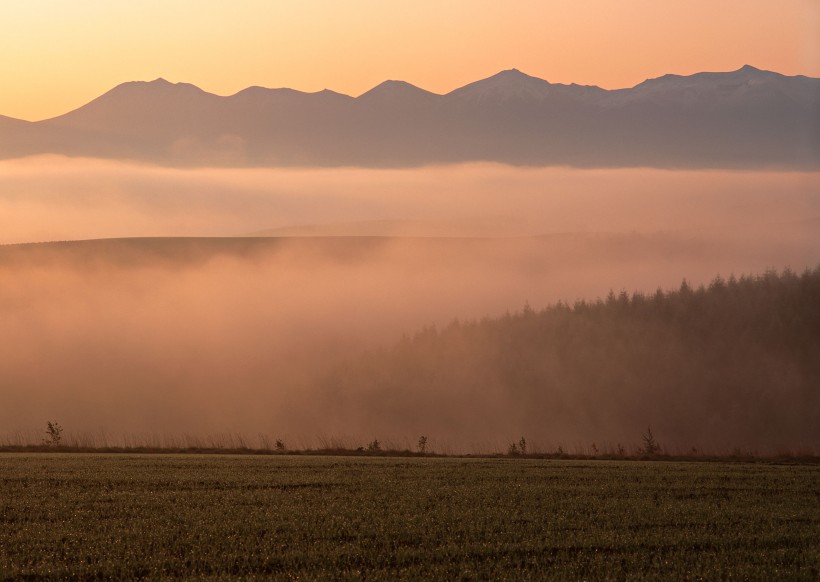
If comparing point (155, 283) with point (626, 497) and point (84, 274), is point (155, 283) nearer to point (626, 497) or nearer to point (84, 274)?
point (84, 274)

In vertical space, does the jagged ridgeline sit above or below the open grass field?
above

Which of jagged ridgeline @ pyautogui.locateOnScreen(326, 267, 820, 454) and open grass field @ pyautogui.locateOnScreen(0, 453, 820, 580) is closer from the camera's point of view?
open grass field @ pyautogui.locateOnScreen(0, 453, 820, 580)

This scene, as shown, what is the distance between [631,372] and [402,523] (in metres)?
72.7

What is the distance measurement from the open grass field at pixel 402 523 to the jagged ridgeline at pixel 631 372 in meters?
45.7

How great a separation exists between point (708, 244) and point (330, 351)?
232ft

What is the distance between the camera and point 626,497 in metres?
22.5

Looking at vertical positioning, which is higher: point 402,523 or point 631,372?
point 631,372

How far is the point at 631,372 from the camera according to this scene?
88.5 meters

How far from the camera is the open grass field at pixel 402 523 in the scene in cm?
1509

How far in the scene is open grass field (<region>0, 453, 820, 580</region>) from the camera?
49.5ft

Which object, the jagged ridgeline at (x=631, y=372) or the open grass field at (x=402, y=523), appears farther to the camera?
the jagged ridgeline at (x=631, y=372)

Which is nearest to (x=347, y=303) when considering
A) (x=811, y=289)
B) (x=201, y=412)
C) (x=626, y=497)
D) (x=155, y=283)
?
(x=155, y=283)

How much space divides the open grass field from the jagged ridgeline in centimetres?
4573

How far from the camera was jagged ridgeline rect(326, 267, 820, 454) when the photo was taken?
252 feet
